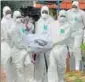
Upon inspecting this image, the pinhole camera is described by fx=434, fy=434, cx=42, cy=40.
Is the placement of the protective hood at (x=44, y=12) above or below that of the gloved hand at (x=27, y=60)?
above

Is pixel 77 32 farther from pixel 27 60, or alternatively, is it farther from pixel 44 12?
pixel 27 60

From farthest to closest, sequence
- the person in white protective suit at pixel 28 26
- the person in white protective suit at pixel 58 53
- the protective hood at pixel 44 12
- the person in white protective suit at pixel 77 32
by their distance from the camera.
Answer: the person in white protective suit at pixel 77 32 < the protective hood at pixel 44 12 < the person in white protective suit at pixel 28 26 < the person in white protective suit at pixel 58 53

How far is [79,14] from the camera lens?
1052 cm

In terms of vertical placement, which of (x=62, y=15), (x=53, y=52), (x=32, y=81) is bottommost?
(x=32, y=81)

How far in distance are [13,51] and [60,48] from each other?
850 millimetres

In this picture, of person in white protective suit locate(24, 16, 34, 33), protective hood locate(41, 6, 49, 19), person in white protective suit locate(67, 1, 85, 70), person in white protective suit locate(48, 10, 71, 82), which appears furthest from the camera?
person in white protective suit locate(67, 1, 85, 70)

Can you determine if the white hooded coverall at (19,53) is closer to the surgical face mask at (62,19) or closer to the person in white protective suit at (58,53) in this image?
the person in white protective suit at (58,53)

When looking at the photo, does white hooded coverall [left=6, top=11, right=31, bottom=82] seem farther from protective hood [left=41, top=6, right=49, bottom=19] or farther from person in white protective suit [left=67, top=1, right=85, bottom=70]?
person in white protective suit [left=67, top=1, right=85, bottom=70]

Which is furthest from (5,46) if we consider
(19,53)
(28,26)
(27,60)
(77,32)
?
(77,32)

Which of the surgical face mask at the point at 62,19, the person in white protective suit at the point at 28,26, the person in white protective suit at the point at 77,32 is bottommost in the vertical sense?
the person in white protective suit at the point at 77,32

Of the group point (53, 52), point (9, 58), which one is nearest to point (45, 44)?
point (53, 52)

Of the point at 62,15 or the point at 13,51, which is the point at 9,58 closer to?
the point at 13,51

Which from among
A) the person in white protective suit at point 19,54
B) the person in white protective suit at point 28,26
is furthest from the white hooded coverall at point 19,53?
the person in white protective suit at point 28,26

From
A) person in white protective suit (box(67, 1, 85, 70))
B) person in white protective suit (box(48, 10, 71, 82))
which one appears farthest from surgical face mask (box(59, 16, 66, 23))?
person in white protective suit (box(67, 1, 85, 70))
